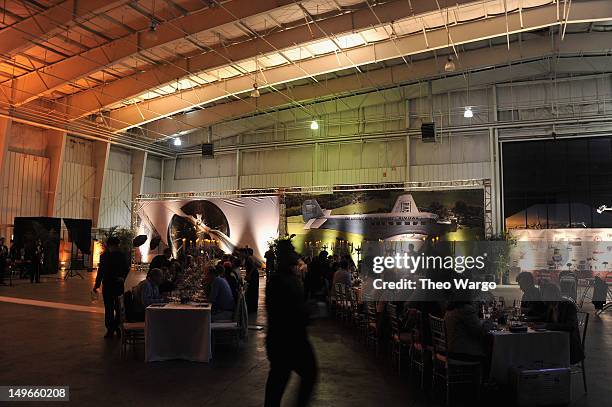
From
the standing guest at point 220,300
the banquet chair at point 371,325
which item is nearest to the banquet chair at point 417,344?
the banquet chair at point 371,325

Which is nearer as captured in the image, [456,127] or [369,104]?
[456,127]

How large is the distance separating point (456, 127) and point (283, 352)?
55.8 feet

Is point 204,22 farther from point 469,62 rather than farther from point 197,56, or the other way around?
point 469,62

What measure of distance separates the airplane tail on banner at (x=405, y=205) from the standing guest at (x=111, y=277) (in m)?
11.3

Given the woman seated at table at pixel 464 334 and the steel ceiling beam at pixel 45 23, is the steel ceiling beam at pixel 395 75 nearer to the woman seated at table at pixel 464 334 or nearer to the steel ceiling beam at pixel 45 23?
the steel ceiling beam at pixel 45 23

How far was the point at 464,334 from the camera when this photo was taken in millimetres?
3898

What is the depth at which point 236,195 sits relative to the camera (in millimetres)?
18672

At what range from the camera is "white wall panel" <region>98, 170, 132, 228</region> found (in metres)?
20.7

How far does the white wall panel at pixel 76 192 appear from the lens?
19.1 metres

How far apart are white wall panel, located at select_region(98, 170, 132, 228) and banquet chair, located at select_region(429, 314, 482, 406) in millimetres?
18796

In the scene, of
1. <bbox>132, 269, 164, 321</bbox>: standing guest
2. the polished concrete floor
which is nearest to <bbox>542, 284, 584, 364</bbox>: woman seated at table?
the polished concrete floor

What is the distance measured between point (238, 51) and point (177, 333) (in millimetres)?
10783

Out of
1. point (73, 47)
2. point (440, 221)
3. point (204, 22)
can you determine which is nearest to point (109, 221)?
point (73, 47)

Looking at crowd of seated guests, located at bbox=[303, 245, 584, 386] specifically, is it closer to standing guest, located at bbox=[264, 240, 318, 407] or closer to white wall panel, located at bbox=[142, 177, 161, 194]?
standing guest, located at bbox=[264, 240, 318, 407]
